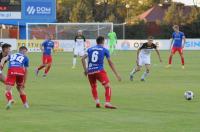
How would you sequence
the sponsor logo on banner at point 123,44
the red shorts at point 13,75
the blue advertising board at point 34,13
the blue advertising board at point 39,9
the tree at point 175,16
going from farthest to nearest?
the tree at point 175,16 < the blue advertising board at point 39,9 < the blue advertising board at point 34,13 < the sponsor logo on banner at point 123,44 < the red shorts at point 13,75

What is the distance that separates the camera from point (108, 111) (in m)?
14.6

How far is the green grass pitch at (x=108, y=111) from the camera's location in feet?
39.7

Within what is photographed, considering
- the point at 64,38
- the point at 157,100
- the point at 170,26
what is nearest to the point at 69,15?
the point at 170,26

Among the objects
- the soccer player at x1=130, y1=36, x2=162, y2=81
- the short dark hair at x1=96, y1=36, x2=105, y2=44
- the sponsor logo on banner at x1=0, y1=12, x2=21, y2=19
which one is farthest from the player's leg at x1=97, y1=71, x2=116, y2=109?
the sponsor logo on banner at x1=0, y1=12, x2=21, y2=19

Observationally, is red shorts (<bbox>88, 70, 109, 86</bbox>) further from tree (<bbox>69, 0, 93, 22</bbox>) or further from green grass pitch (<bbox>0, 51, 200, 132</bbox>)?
tree (<bbox>69, 0, 93, 22</bbox>)

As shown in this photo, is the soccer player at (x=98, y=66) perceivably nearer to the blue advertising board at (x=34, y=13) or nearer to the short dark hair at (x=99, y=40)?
the short dark hair at (x=99, y=40)

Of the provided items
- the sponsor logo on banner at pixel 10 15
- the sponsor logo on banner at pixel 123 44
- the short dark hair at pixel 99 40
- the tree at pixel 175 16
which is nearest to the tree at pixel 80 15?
the tree at pixel 175 16

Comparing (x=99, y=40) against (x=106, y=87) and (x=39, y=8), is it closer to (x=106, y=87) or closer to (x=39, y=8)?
(x=106, y=87)

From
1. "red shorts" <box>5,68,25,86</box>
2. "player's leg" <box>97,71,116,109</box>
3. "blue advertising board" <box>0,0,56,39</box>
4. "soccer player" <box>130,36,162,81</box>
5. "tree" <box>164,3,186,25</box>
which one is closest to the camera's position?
"red shorts" <box>5,68,25,86</box>

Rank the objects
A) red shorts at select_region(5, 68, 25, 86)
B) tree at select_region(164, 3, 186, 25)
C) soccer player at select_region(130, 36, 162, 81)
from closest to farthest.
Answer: red shorts at select_region(5, 68, 25, 86) → soccer player at select_region(130, 36, 162, 81) → tree at select_region(164, 3, 186, 25)

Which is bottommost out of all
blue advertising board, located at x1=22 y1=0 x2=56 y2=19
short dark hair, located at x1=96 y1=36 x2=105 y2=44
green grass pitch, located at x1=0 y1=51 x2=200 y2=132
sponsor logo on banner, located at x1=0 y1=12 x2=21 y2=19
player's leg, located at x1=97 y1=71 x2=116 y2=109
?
green grass pitch, located at x1=0 y1=51 x2=200 y2=132

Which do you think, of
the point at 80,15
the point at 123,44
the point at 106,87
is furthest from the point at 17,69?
the point at 80,15

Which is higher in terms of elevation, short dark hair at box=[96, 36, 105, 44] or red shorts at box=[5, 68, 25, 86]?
short dark hair at box=[96, 36, 105, 44]

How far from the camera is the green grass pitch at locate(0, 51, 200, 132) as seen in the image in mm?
12102
